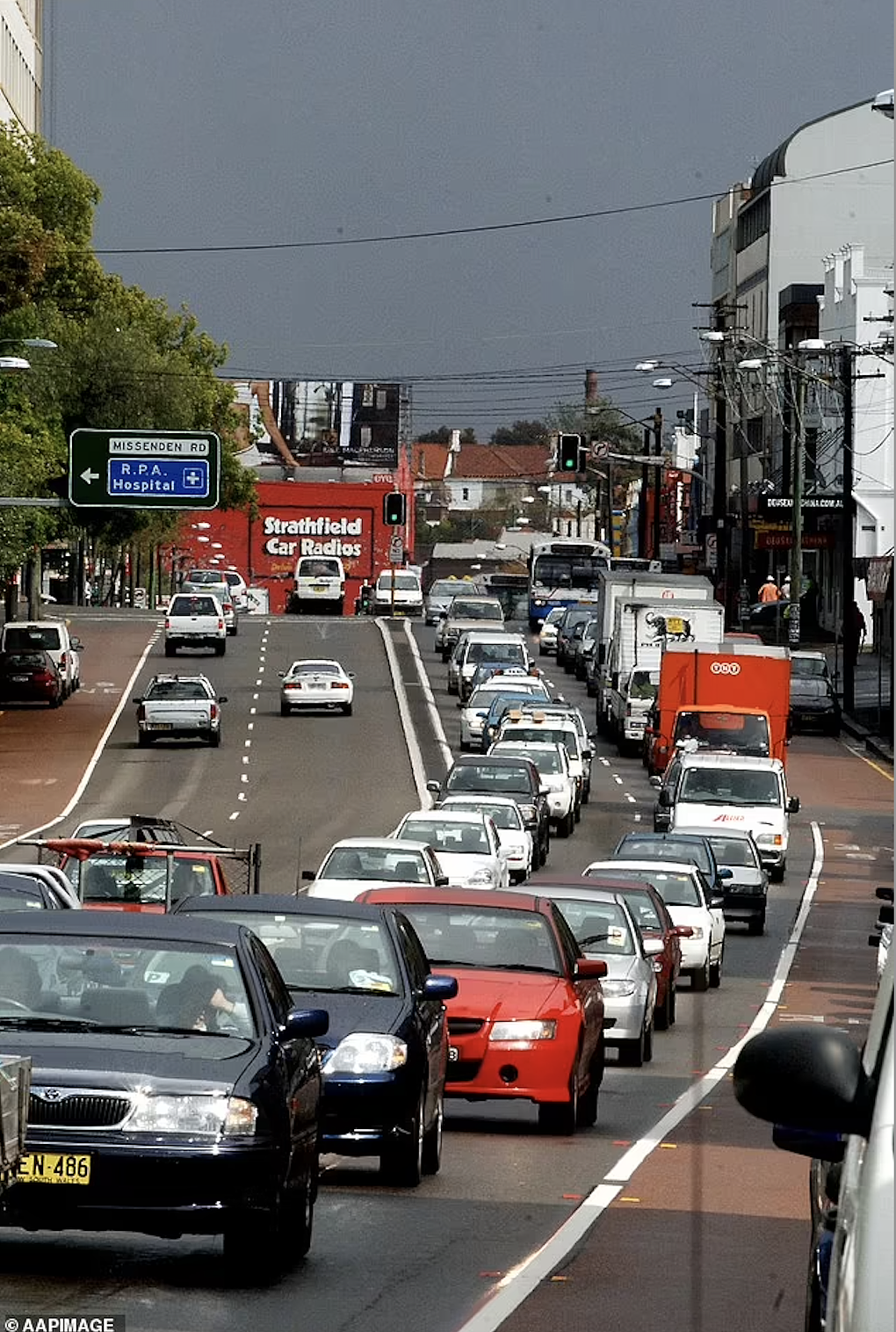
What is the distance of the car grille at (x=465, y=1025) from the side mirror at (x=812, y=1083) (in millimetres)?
11970

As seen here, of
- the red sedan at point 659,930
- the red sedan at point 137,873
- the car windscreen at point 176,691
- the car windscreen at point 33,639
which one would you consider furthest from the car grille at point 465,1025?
the car windscreen at point 33,639

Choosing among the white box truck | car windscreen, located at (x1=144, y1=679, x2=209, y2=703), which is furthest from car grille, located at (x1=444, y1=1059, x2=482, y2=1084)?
the white box truck

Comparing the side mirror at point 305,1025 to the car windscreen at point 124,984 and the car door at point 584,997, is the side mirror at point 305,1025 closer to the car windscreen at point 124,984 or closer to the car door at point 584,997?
the car windscreen at point 124,984

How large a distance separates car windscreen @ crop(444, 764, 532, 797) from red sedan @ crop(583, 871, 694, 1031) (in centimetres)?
1637

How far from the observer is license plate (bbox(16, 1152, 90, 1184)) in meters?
10.3

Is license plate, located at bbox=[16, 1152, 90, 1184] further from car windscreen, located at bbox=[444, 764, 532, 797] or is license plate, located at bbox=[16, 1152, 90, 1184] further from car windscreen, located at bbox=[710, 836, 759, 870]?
car windscreen, located at bbox=[444, 764, 532, 797]

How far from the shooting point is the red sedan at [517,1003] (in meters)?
16.6

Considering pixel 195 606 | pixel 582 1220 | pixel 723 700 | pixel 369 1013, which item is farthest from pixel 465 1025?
pixel 195 606

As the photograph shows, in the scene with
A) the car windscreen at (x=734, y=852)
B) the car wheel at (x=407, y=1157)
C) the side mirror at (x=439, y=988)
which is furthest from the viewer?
the car windscreen at (x=734, y=852)

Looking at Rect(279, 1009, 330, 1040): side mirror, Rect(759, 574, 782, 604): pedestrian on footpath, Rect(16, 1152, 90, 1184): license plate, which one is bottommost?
Rect(16, 1152, 90, 1184): license plate

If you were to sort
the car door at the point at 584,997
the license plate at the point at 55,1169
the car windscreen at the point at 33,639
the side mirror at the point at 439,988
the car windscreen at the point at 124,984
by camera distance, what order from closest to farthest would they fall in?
1. the license plate at the point at 55,1169
2. the car windscreen at the point at 124,984
3. the side mirror at the point at 439,988
4. the car door at the point at 584,997
5. the car windscreen at the point at 33,639

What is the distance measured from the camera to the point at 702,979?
99.9 feet

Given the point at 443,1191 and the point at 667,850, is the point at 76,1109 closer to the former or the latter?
the point at 443,1191

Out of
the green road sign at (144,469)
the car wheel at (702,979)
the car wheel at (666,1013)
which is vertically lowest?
the car wheel at (702,979)
